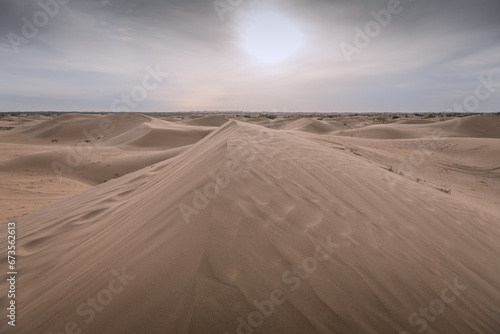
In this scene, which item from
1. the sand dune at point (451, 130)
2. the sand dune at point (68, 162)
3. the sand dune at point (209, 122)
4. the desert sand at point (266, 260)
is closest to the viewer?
the desert sand at point (266, 260)

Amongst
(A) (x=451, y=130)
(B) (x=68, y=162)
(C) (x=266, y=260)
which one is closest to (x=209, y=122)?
(B) (x=68, y=162)

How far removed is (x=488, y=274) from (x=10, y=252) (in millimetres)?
5369

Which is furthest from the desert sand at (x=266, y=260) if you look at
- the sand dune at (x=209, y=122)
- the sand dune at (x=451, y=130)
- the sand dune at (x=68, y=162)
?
the sand dune at (x=209, y=122)

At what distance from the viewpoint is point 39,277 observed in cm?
235

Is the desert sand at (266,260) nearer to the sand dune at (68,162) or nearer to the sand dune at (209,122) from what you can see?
the sand dune at (68,162)

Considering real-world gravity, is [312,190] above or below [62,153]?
above

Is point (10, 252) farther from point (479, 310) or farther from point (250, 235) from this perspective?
point (479, 310)

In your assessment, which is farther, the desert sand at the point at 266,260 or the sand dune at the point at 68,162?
the sand dune at the point at 68,162

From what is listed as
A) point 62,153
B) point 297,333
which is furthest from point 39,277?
point 62,153

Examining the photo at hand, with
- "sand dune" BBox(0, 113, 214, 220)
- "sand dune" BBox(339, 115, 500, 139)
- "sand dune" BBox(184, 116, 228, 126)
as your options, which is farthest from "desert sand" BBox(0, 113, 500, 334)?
"sand dune" BBox(184, 116, 228, 126)

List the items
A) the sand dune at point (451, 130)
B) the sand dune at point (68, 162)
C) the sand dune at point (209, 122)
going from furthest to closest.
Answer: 1. the sand dune at point (209, 122)
2. the sand dune at point (451, 130)
3. the sand dune at point (68, 162)

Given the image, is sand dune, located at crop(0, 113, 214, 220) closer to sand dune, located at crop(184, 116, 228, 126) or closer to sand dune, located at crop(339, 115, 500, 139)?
sand dune, located at crop(184, 116, 228, 126)

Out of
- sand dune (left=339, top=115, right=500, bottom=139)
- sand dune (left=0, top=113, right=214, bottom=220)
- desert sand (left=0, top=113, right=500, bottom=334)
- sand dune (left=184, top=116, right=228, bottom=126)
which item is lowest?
sand dune (left=184, top=116, right=228, bottom=126)

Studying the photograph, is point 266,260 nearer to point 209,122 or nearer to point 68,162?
point 68,162
